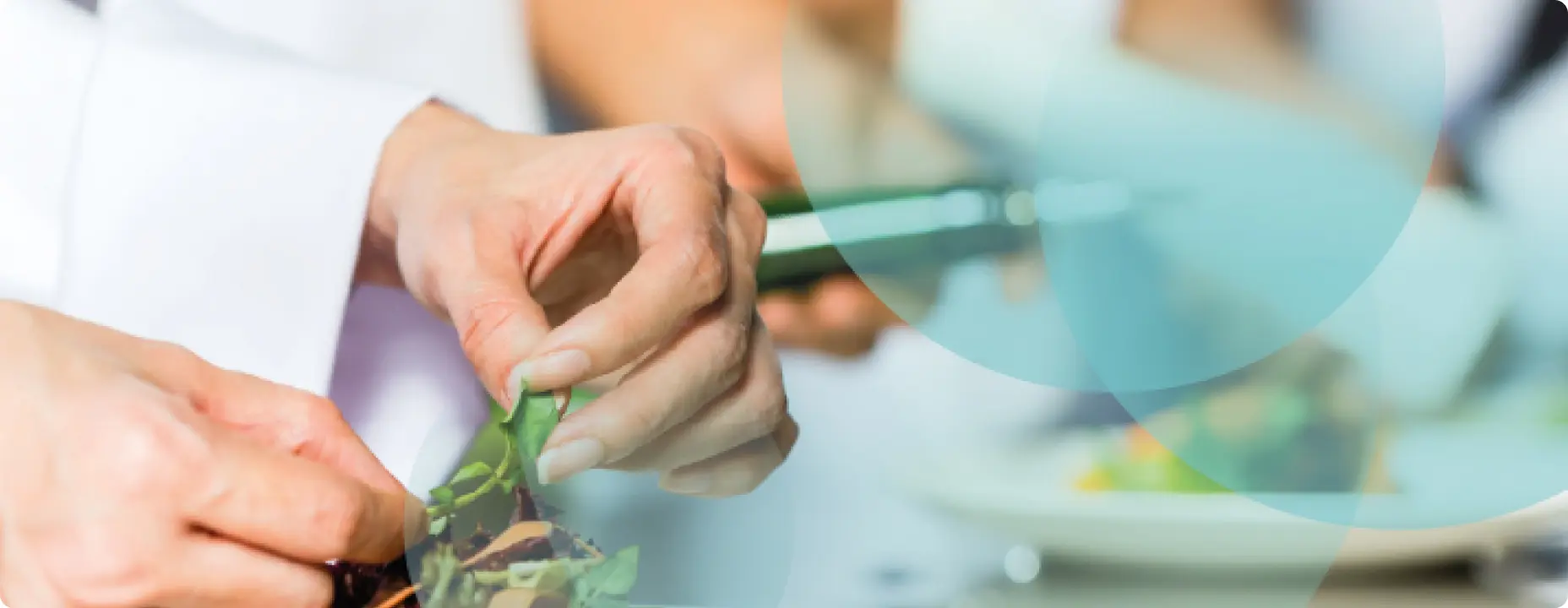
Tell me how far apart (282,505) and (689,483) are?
11 cm

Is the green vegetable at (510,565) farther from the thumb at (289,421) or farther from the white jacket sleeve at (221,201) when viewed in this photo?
the white jacket sleeve at (221,201)

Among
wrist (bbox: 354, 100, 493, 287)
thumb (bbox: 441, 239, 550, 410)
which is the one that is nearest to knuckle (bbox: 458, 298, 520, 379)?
thumb (bbox: 441, 239, 550, 410)

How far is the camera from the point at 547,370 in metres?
0.29

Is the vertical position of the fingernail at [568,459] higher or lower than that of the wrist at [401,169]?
lower

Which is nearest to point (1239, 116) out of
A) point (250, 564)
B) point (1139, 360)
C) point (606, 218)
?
point (1139, 360)

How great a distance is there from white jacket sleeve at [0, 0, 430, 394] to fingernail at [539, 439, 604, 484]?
0.70 feet

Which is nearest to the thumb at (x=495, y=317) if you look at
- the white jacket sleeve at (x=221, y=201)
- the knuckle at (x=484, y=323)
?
the knuckle at (x=484, y=323)

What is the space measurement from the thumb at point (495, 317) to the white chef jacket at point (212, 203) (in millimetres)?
87

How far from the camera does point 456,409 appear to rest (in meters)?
0.45

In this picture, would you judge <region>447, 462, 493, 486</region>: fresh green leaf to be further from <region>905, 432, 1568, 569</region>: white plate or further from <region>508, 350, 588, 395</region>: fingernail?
<region>905, 432, 1568, 569</region>: white plate

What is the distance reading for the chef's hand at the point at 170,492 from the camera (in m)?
0.29

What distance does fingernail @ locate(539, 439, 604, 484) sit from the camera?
0.94 ft

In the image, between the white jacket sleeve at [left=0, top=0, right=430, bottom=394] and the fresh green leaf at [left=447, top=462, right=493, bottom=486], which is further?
the white jacket sleeve at [left=0, top=0, right=430, bottom=394]

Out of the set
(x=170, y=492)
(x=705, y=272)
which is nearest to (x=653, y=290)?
(x=705, y=272)
